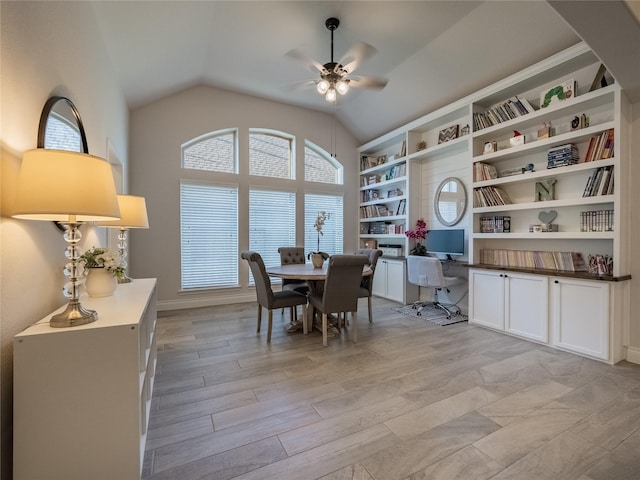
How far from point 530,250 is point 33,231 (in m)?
4.53

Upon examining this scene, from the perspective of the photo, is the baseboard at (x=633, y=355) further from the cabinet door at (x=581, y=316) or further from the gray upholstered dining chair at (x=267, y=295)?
the gray upholstered dining chair at (x=267, y=295)

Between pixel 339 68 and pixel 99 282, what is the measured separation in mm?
2851

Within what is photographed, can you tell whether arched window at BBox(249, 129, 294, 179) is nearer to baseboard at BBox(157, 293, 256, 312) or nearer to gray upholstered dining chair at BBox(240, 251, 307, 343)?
baseboard at BBox(157, 293, 256, 312)

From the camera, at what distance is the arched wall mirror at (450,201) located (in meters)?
4.32

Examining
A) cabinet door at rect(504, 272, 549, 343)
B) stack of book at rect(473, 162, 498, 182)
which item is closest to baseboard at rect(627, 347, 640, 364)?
cabinet door at rect(504, 272, 549, 343)

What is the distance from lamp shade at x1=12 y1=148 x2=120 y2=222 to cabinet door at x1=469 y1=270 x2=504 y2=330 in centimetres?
389

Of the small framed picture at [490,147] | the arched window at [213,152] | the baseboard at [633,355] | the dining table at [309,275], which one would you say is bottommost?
the baseboard at [633,355]

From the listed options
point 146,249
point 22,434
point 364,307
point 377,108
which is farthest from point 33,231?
point 377,108

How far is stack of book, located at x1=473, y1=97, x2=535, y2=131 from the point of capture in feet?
11.1

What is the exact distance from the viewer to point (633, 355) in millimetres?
2684

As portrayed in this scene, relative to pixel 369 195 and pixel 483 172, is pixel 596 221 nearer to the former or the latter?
pixel 483 172

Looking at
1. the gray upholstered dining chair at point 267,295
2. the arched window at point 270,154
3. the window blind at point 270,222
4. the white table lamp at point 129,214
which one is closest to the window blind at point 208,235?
the window blind at point 270,222

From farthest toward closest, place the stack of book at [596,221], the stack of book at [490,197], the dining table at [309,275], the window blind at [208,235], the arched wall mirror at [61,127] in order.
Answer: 1. the window blind at [208,235]
2. the stack of book at [490,197]
3. the dining table at [309,275]
4. the stack of book at [596,221]
5. the arched wall mirror at [61,127]

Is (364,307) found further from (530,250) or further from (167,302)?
(167,302)
